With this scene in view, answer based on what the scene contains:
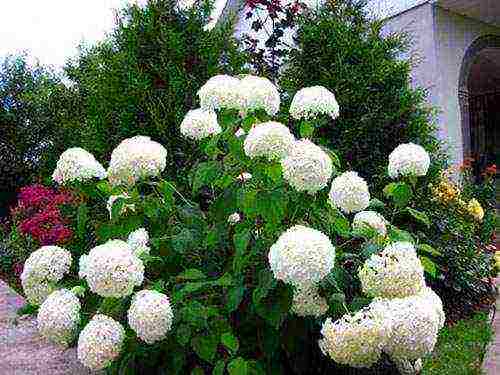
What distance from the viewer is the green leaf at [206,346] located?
2.17 m

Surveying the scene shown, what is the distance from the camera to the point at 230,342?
7.03 feet

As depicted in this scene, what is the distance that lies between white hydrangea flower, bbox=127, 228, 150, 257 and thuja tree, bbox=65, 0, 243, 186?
1.74 metres

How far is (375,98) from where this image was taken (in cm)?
480

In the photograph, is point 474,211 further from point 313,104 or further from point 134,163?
point 134,163

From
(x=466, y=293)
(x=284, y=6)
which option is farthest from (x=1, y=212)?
(x=466, y=293)

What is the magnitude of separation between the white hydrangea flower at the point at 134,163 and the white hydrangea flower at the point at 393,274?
0.88 metres

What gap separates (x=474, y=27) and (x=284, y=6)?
117 inches

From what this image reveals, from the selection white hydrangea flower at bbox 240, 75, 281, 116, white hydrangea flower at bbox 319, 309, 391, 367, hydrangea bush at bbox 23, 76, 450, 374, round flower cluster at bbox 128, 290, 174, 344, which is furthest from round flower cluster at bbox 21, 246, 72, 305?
white hydrangea flower at bbox 319, 309, 391, 367

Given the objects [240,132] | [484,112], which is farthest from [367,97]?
[484,112]

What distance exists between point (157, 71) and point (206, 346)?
9.18ft

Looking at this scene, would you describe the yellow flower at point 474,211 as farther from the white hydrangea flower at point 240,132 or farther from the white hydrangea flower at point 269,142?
the white hydrangea flower at point 269,142

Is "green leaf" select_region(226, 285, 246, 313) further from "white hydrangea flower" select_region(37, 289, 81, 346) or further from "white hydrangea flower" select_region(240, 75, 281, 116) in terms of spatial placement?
"white hydrangea flower" select_region(240, 75, 281, 116)

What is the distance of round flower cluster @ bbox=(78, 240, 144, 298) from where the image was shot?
6.77 feet

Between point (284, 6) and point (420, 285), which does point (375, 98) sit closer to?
point (284, 6)
